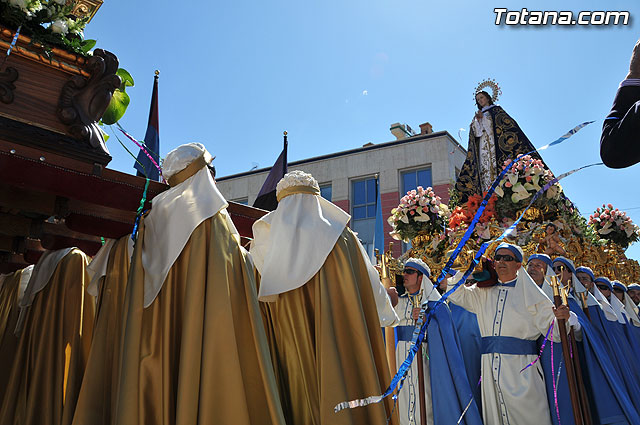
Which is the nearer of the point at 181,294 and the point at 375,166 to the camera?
the point at 181,294

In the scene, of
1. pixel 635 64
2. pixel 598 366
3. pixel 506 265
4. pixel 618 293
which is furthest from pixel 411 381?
pixel 635 64

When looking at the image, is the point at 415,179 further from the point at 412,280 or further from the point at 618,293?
the point at 412,280

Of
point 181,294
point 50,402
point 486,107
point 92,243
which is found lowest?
point 50,402

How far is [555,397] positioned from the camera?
5168 millimetres

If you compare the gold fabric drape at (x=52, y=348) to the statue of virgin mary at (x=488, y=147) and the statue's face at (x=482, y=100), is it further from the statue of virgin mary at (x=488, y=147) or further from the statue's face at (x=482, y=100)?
the statue's face at (x=482, y=100)

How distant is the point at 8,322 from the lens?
4270mm

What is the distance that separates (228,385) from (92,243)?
89.0 inches

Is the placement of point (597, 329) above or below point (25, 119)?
below

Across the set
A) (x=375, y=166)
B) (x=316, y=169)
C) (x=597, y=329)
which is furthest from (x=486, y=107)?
(x=316, y=169)

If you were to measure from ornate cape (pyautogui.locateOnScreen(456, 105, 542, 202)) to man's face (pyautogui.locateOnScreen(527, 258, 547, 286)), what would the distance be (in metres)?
1.63

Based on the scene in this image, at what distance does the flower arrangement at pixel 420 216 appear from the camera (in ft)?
24.2

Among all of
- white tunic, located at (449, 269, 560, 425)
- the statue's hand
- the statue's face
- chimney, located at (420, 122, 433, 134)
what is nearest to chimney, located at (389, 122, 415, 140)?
chimney, located at (420, 122, 433, 134)

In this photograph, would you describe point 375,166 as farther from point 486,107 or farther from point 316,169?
point 486,107

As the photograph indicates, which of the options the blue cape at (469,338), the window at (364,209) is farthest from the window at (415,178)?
the blue cape at (469,338)
